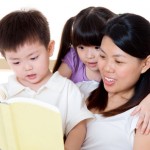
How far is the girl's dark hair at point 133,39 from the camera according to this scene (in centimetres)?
105

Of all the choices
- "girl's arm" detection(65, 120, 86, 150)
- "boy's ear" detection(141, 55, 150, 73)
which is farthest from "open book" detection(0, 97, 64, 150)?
"boy's ear" detection(141, 55, 150, 73)

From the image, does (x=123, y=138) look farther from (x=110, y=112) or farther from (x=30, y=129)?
(x=30, y=129)

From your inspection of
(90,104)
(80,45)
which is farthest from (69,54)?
(90,104)

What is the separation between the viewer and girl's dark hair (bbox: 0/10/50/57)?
1.04 m

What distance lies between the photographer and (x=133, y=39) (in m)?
1.05

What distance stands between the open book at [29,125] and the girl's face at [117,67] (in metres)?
0.39

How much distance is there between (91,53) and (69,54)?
285 mm

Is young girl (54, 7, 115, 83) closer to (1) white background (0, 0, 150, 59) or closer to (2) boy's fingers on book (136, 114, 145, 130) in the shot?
(2) boy's fingers on book (136, 114, 145, 130)

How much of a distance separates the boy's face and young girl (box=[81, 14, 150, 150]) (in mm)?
203

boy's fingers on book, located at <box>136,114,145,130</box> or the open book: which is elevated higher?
the open book

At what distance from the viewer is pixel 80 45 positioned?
56.1 inches

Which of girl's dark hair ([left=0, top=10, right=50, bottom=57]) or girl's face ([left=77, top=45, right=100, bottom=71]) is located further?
girl's face ([left=77, top=45, right=100, bottom=71])

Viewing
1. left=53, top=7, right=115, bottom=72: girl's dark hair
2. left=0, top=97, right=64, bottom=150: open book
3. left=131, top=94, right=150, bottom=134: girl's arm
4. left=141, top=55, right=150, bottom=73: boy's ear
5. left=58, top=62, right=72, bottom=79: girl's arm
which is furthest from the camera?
left=58, top=62, right=72, bottom=79: girl's arm

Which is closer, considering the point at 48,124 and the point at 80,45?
the point at 48,124
